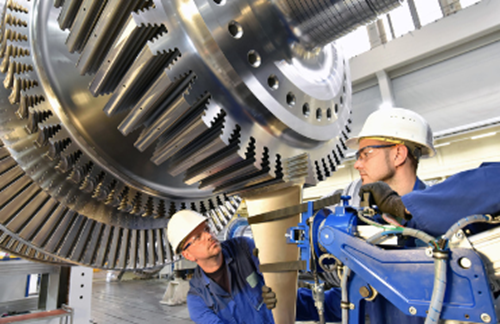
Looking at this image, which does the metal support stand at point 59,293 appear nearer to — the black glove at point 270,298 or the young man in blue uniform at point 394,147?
the black glove at point 270,298

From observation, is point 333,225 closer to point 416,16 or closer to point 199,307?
point 199,307

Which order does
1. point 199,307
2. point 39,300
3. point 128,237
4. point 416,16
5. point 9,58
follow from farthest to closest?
point 416,16
point 39,300
point 199,307
point 128,237
point 9,58

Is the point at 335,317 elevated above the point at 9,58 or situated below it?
below

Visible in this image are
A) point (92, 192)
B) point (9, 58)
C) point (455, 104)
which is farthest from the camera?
point (455, 104)

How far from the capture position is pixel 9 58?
1.26 m

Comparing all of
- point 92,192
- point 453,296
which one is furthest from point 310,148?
point 92,192

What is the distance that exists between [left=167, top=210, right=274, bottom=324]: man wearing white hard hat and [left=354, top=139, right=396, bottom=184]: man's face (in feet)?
2.70

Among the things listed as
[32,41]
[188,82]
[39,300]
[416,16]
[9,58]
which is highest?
[416,16]

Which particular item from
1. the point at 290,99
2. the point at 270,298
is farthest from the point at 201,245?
the point at 290,99

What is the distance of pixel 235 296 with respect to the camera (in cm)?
177

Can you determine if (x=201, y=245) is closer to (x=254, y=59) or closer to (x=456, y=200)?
(x=254, y=59)

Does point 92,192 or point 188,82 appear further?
point 92,192

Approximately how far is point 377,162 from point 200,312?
1262 millimetres

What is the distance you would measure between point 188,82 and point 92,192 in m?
0.90
